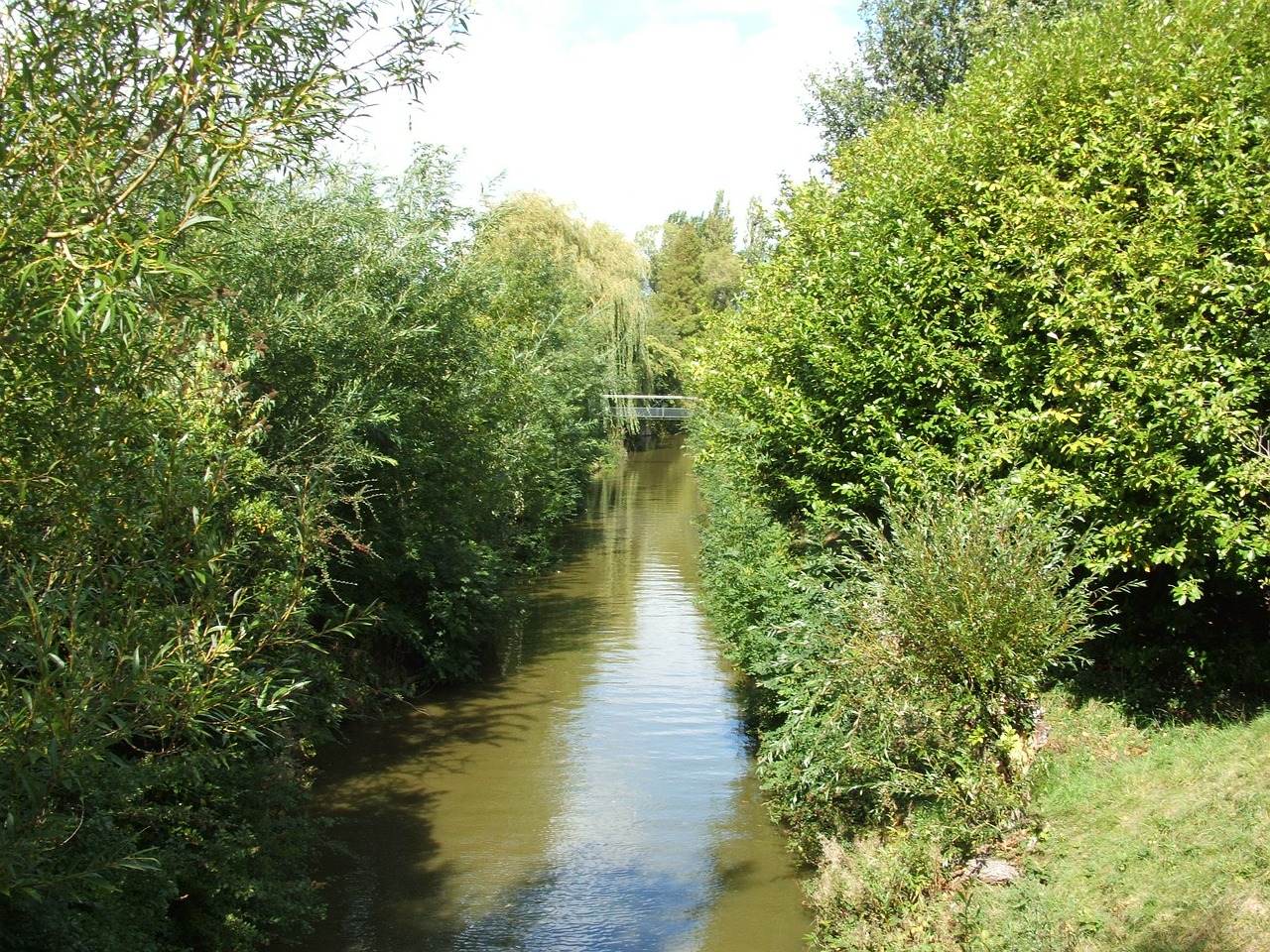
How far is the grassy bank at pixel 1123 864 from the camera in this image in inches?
274

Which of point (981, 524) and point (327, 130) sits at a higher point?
point (327, 130)

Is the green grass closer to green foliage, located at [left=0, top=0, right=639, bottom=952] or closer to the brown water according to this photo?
the brown water

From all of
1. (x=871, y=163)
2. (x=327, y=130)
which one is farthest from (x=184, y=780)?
(x=871, y=163)

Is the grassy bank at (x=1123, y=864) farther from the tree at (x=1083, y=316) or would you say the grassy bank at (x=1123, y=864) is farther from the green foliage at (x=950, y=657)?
the tree at (x=1083, y=316)

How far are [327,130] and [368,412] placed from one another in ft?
27.9

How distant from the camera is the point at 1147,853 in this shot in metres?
7.87

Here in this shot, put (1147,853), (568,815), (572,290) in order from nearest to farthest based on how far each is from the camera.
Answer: (1147,853) < (568,815) < (572,290)

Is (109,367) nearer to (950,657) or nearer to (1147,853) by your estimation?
(950,657)

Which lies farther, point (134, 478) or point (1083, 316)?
point (1083, 316)

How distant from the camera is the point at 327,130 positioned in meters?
5.29

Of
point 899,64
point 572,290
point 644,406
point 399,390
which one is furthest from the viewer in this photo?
point 644,406

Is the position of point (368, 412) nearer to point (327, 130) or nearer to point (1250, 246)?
point (327, 130)

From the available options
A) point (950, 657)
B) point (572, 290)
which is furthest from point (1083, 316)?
point (572, 290)

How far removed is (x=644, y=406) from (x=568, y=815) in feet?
127
